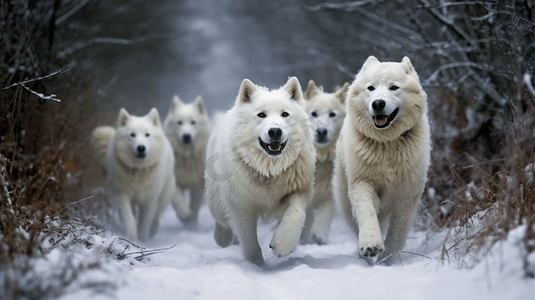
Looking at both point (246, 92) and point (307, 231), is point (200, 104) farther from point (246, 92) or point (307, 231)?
point (246, 92)

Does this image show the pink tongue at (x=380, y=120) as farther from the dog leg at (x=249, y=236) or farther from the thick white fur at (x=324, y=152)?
the thick white fur at (x=324, y=152)

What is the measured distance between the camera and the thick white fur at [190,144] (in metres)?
7.71

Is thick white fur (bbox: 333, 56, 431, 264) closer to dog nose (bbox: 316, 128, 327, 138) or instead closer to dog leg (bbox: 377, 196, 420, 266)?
dog leg (bbox: 377, 196, 420, 266)

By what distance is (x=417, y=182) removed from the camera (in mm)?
3863

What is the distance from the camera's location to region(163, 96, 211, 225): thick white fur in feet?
25.3

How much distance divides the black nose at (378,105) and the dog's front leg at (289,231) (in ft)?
3.25

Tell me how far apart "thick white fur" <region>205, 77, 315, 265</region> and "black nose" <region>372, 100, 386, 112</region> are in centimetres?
72

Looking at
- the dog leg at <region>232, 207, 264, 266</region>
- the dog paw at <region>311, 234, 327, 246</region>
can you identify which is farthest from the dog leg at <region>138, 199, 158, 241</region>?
the dog leg at <region>232, 207, 264, 266</region>

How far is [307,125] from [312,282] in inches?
61.2

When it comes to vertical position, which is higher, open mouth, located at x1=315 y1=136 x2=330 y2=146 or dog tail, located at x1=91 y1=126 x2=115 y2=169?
open mouth, located at x1=315 y1=136 x2=330 y2=146

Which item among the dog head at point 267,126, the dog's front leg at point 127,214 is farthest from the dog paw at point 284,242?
the dog's front leg at point 127,214

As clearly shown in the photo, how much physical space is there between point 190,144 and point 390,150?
4582 millimetres

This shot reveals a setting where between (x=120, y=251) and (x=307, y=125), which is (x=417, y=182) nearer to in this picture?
(x=307, y=125)

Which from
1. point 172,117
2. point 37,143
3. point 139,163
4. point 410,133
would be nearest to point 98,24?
point 172,117
